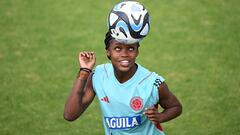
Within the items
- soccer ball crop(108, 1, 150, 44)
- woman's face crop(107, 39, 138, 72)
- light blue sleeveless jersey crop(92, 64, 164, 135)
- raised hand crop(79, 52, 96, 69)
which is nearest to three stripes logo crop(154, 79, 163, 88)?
light blue sleeveless jersey crop(92, 64, 164, 135)

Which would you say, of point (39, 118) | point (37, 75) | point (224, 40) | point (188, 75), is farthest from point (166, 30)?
point (39, 118)

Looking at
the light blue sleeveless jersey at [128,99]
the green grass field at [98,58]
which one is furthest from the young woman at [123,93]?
the green grass field at [98,58]

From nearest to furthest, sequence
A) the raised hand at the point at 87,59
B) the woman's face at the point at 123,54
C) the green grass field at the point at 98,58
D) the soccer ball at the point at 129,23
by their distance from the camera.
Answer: the soccer ball at the point at 129,23
the woman's face at the point at 123,54
the raised hand at the point at 87,59
the green grass field at the point at 98,58

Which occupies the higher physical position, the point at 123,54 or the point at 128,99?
the point at 123,54

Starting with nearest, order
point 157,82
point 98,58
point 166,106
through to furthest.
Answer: point 157,82 → point 166,106 → point 98,58

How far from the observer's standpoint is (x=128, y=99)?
16.1 ft

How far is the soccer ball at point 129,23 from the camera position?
4.71 metres

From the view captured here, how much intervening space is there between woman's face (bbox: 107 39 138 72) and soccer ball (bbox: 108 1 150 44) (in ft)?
0.27

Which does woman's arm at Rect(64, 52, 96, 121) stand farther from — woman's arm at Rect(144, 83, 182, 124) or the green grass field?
the green grass field

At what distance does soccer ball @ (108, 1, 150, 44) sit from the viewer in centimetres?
471

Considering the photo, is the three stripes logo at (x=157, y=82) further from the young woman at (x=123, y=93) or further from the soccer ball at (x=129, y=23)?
the soccer ball at (x=129, y=23)

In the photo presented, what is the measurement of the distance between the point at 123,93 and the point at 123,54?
0.40 metres

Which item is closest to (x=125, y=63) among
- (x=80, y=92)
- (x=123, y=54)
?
(x=123, y=54)

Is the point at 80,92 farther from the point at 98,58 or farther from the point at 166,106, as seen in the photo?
the point at 98,58
